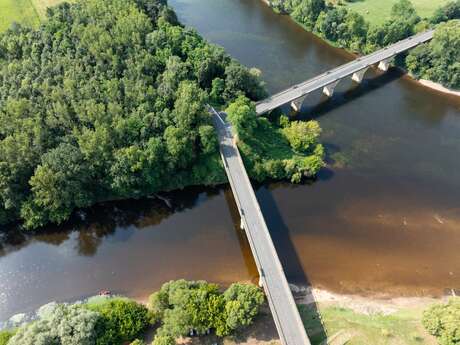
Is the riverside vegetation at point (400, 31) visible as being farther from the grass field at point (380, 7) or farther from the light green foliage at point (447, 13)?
the grass field at point (380, 7)

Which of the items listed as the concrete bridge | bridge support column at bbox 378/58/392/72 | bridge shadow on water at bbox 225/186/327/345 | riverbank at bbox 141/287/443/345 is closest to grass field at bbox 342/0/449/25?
the concrete bridge

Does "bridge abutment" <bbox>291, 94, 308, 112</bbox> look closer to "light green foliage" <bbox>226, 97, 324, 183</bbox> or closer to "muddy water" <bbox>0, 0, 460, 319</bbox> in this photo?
"muddy water" <bbox>0, 0, 460, 319</bbox>

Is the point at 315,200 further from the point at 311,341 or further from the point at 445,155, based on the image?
the point at 445,155

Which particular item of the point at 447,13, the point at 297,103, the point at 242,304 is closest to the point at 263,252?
the point at 242,304

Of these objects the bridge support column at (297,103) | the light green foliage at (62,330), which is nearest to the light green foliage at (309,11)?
the bridge support column at (297,103)

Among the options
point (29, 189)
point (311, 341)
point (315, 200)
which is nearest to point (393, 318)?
point (311, 341)

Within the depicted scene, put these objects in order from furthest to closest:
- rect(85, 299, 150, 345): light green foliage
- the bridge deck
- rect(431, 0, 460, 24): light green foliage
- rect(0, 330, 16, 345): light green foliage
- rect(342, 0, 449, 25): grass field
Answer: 1. rect(342, 0, 449, 25): grass field
2. rect(431, 0, 460, 24): light green foliage
3. the bridge deck
4. rect(85, 299, 150, 345): light green foliage
5. rect(0, 330, 16, 345): light green foliage

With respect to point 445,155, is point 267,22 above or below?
above
